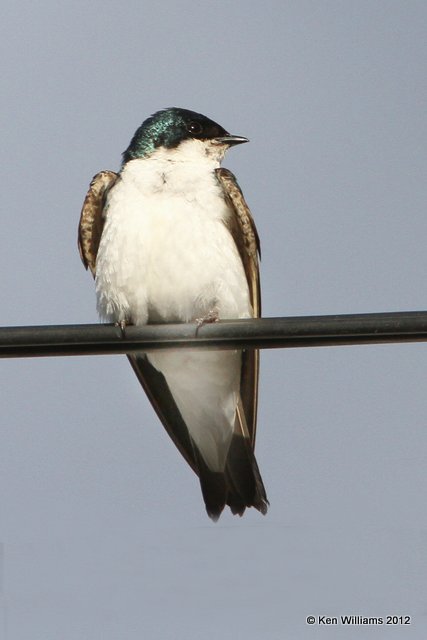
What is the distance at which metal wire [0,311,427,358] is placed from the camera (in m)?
4.14

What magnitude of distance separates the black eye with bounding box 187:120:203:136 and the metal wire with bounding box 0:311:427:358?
2728 mm

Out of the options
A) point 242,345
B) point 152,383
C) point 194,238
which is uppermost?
point 194,238

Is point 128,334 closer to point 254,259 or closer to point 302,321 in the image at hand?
point 302,321

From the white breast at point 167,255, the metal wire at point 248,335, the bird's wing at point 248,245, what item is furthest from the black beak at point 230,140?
the metal wire at point 248,335

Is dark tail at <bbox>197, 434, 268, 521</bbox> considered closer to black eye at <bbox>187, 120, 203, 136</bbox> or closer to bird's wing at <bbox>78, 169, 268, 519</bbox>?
bird's wing at <bbox>78, 169, 268, 519</bbox>

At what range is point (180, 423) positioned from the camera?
682 cm

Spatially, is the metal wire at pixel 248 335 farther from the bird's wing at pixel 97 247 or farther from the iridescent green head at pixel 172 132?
the iridescent green head at pixel 172 132

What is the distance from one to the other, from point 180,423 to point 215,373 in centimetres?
33

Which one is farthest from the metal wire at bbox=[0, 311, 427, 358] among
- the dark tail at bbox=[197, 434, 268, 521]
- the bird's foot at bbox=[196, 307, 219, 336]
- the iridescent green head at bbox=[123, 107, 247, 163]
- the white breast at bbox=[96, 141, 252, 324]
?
the iridescent green head at bbox=[123, 107, 247, 163]

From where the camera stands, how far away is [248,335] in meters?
4.27

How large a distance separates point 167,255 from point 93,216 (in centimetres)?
70

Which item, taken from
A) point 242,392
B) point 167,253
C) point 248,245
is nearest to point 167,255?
point 167,253

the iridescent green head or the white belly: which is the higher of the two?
the iridescent green head

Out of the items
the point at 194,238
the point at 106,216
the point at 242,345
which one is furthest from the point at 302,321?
the point at 106,216
